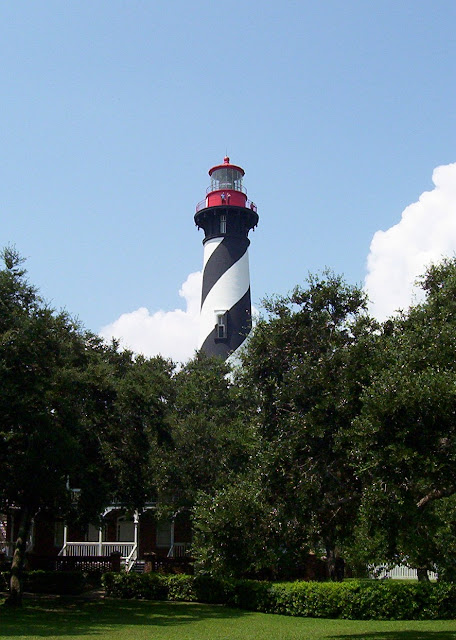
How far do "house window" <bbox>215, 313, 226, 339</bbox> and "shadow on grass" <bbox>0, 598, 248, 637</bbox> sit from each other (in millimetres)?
19832

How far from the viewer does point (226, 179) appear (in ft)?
161

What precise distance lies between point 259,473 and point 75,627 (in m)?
9.26

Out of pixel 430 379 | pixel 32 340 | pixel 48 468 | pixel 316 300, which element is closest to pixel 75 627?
pixel 48 468

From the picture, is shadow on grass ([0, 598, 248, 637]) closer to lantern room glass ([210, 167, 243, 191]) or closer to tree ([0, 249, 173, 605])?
tree ([0, 249, 173, 605])

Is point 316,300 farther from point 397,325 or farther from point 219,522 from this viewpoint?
point 219,522

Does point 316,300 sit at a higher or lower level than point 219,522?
higher

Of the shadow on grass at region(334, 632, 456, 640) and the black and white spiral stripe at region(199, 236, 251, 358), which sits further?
the black and white spiral stripe at region(199, 236, 251, 358)

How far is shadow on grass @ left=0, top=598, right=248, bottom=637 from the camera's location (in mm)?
20109

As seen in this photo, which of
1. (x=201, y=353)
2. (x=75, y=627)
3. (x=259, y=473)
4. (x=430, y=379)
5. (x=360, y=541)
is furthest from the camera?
(x=201, y=353)

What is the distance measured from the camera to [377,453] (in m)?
13.0

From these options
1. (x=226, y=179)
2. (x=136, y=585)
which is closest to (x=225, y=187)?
(x=226, y=179)

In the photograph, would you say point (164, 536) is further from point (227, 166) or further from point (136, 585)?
point (227, 166)

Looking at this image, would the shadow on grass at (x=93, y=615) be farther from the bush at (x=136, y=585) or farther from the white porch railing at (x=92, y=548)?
the white porch railing at (x=92, y=548)

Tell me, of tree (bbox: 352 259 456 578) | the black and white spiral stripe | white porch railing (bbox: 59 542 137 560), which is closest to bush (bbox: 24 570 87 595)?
white porch railing (bbox: 59 542 137 560)
